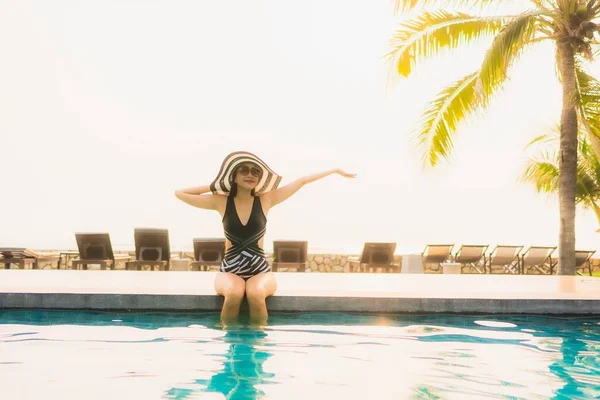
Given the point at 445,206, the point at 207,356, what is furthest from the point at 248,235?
the point at 445,206

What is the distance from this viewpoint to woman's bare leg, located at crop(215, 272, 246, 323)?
4750 mm

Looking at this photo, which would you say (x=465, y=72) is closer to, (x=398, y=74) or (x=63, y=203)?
(x=398, y=74)

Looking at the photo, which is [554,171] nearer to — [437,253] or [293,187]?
[437,253]

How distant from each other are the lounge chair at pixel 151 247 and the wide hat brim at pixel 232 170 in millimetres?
7435

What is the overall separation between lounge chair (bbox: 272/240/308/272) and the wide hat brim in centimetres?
783

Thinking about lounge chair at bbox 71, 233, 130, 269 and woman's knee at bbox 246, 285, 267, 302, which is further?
lounge chair at bbox 71, 233, 130, 269

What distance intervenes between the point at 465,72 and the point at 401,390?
10008 mm

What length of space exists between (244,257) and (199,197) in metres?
0.60

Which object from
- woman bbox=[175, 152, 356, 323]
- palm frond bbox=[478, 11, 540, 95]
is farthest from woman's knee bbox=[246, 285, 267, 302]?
palm frond bbox=[478, 11, 540, 95]

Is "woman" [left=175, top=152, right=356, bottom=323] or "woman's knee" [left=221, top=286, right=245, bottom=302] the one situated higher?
"woman" [left=175, top=152, right=356, bottom=323]

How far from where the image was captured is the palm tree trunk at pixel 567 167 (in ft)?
35.5

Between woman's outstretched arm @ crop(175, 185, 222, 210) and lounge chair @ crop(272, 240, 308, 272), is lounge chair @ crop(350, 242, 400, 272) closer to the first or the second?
lounge chair @ crop(272, 240, 308, 272)

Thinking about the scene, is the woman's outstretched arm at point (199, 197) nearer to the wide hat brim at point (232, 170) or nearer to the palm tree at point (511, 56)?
the wide hat brim at point (232, 170)

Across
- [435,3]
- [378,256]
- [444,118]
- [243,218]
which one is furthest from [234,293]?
[378,256]
